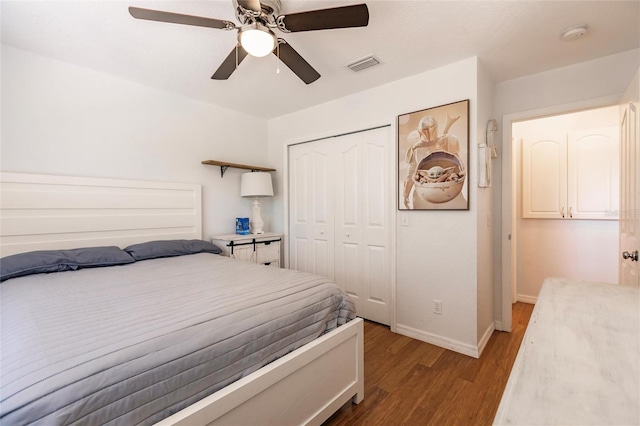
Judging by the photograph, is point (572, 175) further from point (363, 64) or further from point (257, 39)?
point (257, 39)

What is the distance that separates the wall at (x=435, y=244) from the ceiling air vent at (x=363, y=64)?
0.42m

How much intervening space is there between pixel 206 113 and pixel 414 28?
2349 millimetres

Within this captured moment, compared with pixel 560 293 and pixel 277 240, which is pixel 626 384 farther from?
pixel 277 240

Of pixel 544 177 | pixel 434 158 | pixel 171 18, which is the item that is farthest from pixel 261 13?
pixel 544 177

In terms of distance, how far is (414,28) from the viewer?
6.44ft

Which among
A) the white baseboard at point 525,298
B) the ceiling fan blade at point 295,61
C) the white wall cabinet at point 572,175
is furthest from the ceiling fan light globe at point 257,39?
the white baseboard at point 525,298

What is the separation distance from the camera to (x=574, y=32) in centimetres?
194

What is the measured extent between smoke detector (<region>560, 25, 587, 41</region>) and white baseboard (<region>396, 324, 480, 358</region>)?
233 cm

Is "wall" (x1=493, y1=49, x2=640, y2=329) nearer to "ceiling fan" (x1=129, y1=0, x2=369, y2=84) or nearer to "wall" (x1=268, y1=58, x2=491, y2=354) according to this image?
"wall" (x1=268, y1=58, x2=491, y2=354)

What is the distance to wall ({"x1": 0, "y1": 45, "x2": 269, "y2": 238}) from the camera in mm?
2264

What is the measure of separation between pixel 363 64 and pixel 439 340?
243cm

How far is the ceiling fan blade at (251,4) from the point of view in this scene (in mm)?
1438

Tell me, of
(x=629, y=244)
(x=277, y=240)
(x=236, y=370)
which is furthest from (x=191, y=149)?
(x=629, y=244)

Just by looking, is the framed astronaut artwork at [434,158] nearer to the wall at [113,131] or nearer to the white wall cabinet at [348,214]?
the white wall cabinet at [348,214]
